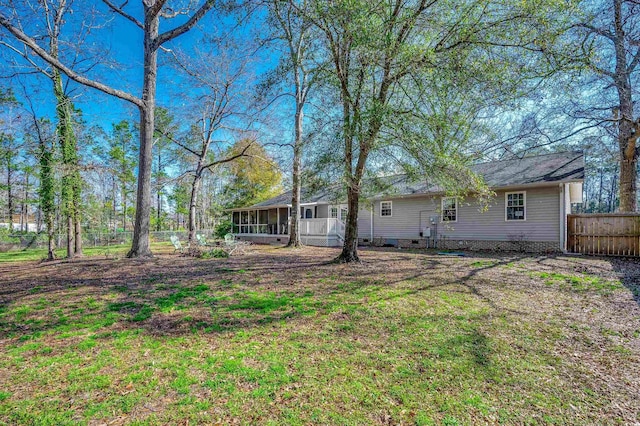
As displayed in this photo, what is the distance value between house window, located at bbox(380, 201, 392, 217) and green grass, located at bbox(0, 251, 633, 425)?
11.8m

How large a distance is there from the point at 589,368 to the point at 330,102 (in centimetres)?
722

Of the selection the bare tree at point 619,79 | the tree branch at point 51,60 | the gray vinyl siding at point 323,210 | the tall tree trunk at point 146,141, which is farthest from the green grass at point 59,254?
the bare tree at point 619,79

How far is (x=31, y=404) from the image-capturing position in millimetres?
2355

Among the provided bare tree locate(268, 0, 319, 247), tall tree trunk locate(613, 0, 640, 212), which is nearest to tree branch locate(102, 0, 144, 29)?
bare tree locate(268, 0, 319, 247)

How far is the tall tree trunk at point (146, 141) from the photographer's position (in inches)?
373

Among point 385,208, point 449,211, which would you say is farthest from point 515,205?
point 385,208

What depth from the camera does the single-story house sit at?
11.8m

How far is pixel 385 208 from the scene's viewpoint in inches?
672

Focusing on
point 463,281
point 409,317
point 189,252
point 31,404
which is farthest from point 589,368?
point 189,252

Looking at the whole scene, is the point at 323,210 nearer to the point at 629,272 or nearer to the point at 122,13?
the point at 122,13

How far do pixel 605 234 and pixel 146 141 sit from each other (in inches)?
655

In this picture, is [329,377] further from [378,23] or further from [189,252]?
[189,252]

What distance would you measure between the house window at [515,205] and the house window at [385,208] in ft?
18.7

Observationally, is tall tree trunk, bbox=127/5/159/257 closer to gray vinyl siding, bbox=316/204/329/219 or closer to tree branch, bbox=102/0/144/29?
tree branch, bbox=102/0/144/29
